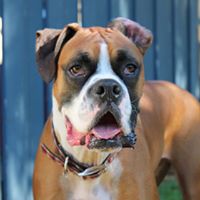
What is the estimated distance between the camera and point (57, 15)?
609 centimetres

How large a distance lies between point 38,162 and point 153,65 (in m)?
3.01

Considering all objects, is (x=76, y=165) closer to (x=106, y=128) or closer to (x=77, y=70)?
(x=106, y=128)

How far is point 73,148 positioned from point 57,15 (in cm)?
195

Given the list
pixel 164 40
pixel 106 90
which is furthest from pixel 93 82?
Answer: pixel 164 40

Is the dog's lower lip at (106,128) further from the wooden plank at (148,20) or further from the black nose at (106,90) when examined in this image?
the wooden plank at (148,20)

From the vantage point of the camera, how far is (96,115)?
12.9 feet

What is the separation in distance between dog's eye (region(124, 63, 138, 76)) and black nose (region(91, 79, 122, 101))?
263mm

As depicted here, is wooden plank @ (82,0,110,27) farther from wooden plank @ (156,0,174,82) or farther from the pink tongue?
the pink tongue

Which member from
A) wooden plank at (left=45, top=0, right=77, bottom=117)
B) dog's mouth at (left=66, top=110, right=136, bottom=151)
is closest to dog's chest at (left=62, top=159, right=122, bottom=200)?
dog's mouth at (left=66, top=110, right=136, bottom=151)

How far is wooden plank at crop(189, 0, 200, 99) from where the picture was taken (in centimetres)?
809

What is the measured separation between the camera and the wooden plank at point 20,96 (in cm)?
582

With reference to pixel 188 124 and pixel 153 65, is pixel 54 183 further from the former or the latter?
pixel 153 65

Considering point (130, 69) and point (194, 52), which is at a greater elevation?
point (130, 69)

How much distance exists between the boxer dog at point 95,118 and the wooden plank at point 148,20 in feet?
6.67
